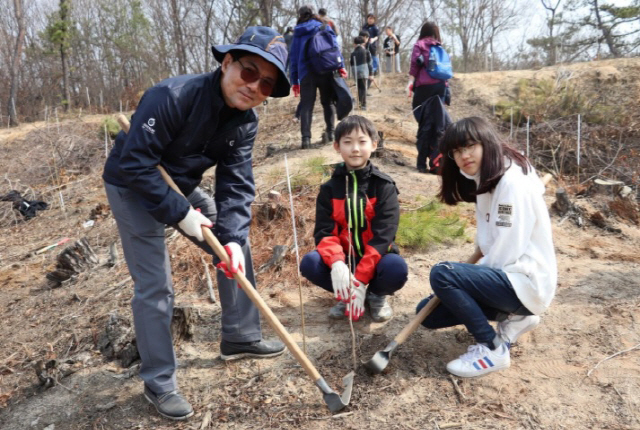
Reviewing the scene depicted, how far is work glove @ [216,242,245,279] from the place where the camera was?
7.68 feet

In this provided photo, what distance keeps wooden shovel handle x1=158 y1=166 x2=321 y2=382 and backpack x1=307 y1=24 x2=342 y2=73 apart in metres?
4.67

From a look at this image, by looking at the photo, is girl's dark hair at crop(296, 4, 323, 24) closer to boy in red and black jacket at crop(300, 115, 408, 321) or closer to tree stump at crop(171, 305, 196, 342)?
boy in red and black jacket at crop(300, 115, 408, 321)

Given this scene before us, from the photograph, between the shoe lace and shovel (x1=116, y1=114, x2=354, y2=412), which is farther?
the shoe lace

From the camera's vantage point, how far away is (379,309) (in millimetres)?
3172

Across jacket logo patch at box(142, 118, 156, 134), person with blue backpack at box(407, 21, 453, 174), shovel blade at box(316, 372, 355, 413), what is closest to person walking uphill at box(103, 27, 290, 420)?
jacket logo patch at box(142, 118, 156, 134)

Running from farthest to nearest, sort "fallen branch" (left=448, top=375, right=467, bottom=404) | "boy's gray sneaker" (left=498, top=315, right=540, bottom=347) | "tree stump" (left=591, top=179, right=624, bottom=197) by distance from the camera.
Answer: "tree stump" (left=591, top=179, right=624, bottom=197), "boy's gray sneaker" (left=498, top=315, right=540, bottom=347), "fallen branch" (left=448, top=375, right=467, bottom=404)

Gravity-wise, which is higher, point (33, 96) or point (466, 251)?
point (33, 96)

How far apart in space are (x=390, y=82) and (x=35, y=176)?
9.15 m

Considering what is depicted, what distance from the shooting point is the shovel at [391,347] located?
8.35ft

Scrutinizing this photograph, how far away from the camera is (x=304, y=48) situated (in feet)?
21.9

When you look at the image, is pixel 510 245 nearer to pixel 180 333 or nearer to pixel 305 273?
pixel 305 273

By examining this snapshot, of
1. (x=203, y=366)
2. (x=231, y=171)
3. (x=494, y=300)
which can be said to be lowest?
(x=203, y=366)

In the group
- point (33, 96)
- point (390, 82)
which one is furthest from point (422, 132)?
point (33, 96)

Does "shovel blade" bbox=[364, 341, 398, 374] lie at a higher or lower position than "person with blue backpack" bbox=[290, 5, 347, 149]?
lower
